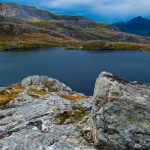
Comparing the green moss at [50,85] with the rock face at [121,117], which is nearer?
the rock face at [121,117]

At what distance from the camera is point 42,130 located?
30.2m

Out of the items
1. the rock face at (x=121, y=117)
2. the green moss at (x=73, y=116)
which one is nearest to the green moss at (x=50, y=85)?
the green moss at (x=73, y=116)

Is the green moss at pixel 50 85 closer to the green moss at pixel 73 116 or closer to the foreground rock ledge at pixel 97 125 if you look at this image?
the foreground rock ledge at pixel 97 125

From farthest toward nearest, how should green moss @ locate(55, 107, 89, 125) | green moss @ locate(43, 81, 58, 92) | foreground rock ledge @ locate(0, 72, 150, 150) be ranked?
green moss @ locate(43, 81, 58, 92) < green moss @ locate(55, 107, 89, 125) < foreground rock ledge @ locate(0, 72, 150, 150)

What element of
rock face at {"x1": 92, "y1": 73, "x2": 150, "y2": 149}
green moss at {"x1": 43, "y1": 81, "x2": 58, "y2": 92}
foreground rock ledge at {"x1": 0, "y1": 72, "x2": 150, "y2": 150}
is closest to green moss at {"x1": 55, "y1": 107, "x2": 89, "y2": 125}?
foreground rock ledge at {"x1": 0, "y1": 72, "x2": 150, "y2": 150}

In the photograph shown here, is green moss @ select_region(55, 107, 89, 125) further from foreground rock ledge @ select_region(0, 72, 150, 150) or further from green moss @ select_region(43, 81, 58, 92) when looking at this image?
green moss @ select_region(43, 81, 58, 92)

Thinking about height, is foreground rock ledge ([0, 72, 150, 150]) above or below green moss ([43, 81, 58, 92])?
above

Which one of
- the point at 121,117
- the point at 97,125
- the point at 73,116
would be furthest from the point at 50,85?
the point at 121,117

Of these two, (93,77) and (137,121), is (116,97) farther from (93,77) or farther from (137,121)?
(93,77)

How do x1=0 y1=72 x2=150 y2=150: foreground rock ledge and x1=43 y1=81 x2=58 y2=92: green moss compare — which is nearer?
x1=0 y1=72 x2=150 y2=150: foreground rock ledge

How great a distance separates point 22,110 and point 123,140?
58.1ft

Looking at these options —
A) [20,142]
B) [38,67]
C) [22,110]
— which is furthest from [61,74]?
[20,142]

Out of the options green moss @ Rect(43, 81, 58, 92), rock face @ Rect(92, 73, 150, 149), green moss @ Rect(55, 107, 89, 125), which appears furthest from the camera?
green moss @ Rect(43, 81, 58, 92)

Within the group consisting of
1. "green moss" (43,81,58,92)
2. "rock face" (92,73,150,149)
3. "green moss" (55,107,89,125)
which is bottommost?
"green moss" (43,81,58,92)
